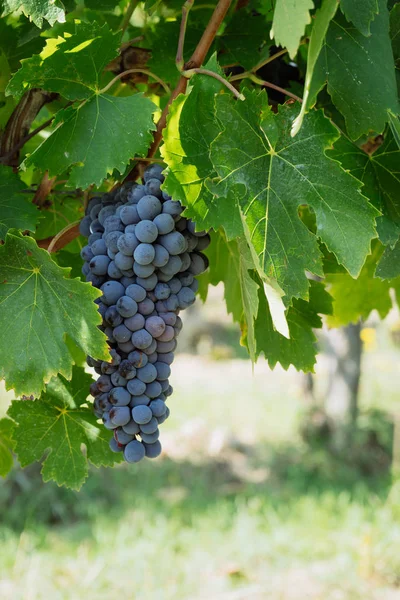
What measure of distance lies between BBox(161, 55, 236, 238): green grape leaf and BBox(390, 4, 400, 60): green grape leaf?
0.90 ft

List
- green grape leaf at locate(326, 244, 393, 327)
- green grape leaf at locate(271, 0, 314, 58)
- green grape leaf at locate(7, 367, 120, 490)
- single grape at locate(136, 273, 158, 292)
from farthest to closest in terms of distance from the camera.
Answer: green grape leaf at locate(326, 244, 393, 327)
green grape leaf at locate(7, 367, 120, 490)
single grape at locate(136, 273, 158, 292)
green grape leaf at locate(271, 0, 314, 58)

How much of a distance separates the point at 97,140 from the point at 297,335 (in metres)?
0.45

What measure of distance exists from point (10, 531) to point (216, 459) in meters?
1.88

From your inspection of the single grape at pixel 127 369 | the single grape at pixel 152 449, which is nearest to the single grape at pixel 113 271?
the single grape at pixel 127 369

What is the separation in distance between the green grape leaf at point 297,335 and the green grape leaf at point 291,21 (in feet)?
1.43

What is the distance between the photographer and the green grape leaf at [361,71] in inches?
30.8

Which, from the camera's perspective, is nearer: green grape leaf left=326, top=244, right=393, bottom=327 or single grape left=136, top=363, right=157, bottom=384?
single grape left=136, top=363, right=157, bottom=384

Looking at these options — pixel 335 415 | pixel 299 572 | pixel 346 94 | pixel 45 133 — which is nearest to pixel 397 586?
pixel 299 572

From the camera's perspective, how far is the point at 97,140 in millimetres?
838

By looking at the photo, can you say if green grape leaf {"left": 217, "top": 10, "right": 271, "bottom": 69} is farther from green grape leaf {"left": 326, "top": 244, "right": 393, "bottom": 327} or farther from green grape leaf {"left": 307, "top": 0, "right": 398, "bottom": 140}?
green grape leaf {"left": 326, "top": 244, "right": 393, "bottom": 327}

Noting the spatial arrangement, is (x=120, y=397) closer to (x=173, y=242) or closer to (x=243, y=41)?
(x=173, y=242)

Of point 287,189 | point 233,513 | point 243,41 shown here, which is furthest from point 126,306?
point 233,513

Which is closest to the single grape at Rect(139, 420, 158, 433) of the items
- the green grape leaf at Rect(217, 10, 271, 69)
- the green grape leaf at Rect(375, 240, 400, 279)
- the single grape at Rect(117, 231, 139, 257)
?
the single grape at Rect(117, 231, 139, 257)

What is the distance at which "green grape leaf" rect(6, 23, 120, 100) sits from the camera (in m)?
0.83
